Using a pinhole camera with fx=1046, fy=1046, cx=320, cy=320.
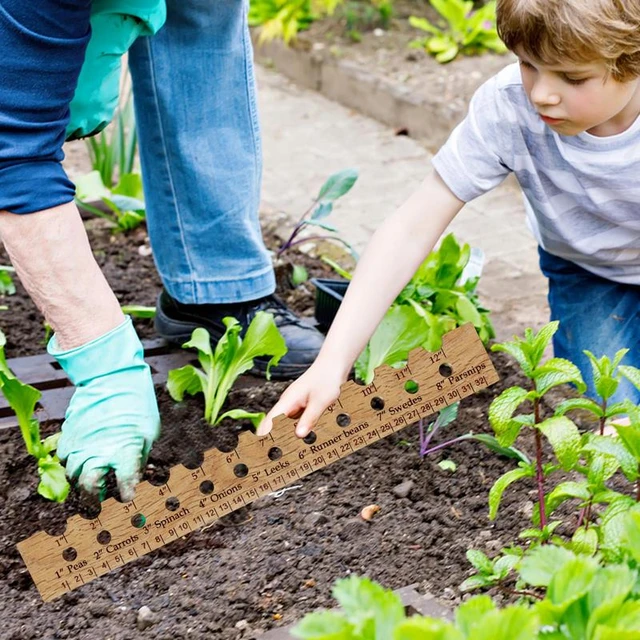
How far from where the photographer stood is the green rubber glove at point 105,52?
179 cm

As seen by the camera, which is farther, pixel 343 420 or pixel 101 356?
pixel 101 356

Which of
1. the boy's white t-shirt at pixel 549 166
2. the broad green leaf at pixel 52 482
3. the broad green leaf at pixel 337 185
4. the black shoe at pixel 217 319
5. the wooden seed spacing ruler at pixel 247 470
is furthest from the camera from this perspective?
the broad green leaf at pixel 337 185

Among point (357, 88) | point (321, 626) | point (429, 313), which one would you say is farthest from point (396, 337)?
point (357, 88)

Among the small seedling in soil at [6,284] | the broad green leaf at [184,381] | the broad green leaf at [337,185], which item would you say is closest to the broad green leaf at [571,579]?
the broad green leaf at [184,381]

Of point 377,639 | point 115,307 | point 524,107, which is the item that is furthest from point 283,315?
point 377,639

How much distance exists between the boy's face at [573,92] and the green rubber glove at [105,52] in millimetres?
646

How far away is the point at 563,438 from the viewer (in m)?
1.31

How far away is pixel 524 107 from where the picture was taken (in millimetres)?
1925

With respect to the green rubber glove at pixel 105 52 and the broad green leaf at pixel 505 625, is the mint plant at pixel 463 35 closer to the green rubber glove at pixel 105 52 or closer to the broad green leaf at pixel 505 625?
the green rubber glove at pixel 105 52

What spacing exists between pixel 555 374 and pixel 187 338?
44.4 inches

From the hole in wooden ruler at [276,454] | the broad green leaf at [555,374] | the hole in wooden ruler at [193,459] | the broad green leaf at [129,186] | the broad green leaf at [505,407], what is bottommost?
the broad green leaf at [129,186]

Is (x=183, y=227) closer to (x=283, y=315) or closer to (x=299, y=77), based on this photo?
(x=283, y=315)

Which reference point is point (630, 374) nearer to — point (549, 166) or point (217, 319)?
point (549, 166)

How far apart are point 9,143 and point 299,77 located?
3576 mm
